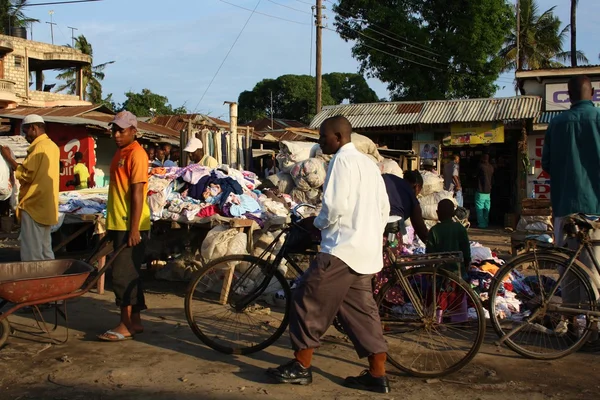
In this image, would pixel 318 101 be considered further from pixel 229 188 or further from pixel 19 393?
pixel 19 393

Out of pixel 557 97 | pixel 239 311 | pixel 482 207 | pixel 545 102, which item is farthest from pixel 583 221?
pixel 557 97

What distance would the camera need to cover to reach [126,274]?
16.6ft

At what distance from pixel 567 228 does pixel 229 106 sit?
7170 mm

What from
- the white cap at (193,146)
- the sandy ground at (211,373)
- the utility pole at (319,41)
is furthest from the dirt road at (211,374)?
the utility pole at (319,41)

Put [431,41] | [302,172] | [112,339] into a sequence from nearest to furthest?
[112,339]
[302,172]
[431,41]

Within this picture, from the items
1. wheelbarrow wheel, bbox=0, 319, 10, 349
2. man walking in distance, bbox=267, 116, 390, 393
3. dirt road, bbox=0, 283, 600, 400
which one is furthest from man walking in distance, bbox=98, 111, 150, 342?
man walking in distance, bbox=267, 116, 390, 393

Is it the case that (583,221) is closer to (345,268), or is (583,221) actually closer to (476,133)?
(345,268)

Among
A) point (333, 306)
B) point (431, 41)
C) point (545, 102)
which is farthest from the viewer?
point (431, 41)

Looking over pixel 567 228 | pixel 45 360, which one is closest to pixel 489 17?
pixel 567 228

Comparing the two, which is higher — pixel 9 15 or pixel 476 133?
pixel 9 15

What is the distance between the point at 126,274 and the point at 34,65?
3407cm

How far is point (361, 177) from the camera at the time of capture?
3.87 metres

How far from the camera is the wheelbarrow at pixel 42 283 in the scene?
14.6 ft

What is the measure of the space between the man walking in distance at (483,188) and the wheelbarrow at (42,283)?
11.7 m
